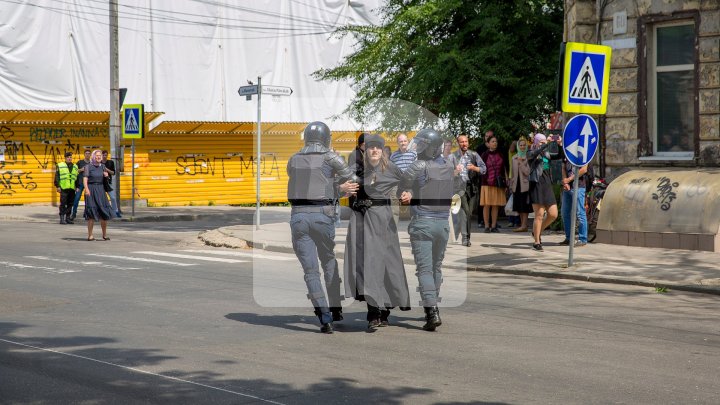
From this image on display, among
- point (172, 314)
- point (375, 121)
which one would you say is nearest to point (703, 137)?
point (375, 121)

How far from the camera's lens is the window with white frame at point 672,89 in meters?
16.8

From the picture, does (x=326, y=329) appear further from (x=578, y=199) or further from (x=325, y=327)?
(x=578, y=199)

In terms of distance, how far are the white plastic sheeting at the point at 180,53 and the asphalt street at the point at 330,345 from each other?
18101 millimetres

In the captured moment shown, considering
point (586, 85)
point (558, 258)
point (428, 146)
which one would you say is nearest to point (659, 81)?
point (586, 85)

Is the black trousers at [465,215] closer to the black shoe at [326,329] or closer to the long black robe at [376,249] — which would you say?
the long black robe at [376,249]

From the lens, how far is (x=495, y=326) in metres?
9.63

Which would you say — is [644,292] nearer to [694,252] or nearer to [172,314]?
[694,252]

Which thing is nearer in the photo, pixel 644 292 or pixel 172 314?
pixel 172 314

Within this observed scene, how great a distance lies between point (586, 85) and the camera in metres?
13.9

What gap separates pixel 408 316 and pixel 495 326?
1031 millimetres

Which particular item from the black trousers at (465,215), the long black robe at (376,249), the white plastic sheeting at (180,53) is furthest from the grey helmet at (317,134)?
the white plastic sheeting at (180,53)

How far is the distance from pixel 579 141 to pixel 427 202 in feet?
16.4

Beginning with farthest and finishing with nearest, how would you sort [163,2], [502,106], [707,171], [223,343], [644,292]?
[163,2] → [502,106] → [707,171] → [644,292] → [223,343]

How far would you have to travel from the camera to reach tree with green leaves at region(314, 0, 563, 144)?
2127 cm
